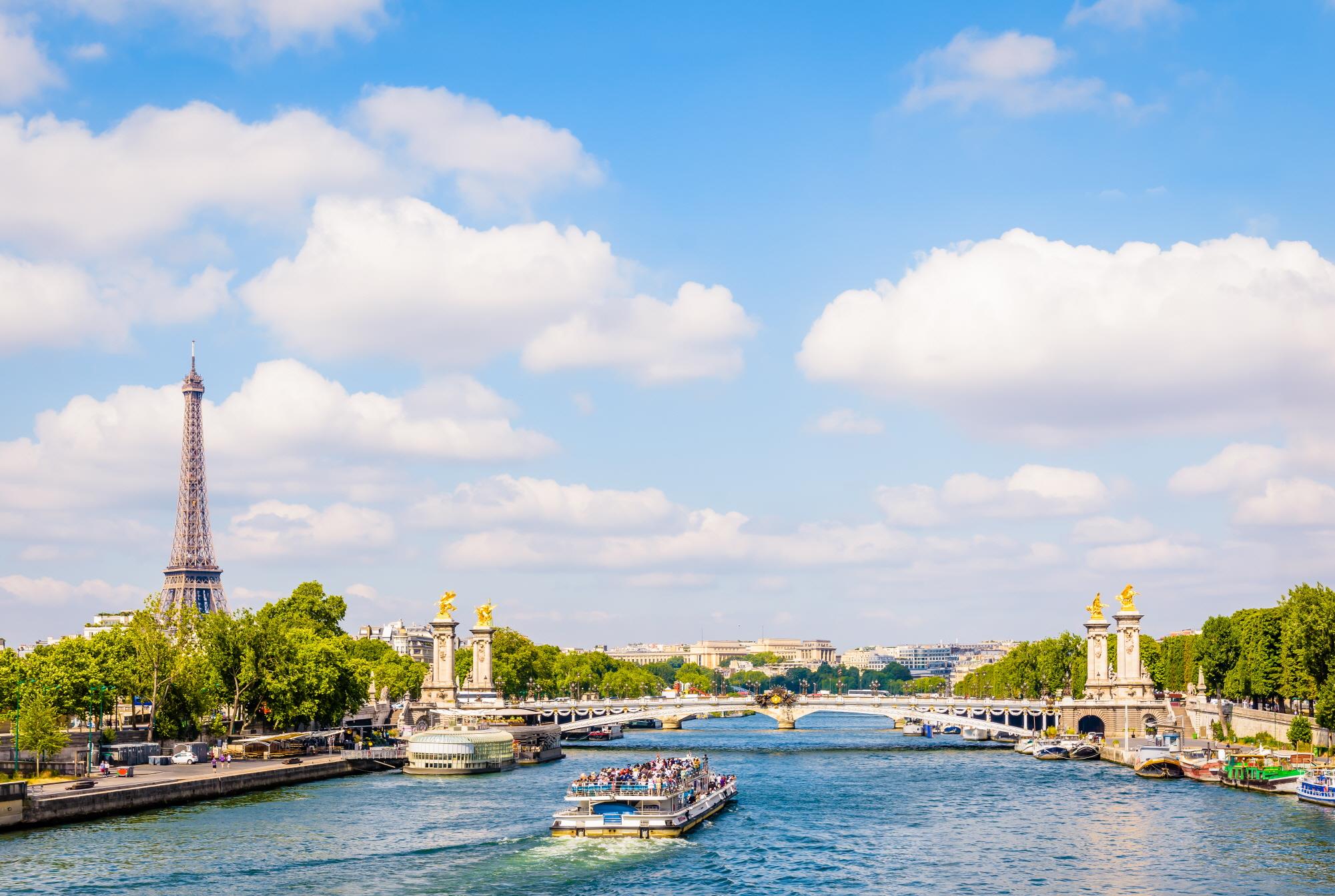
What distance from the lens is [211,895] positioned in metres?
42.9

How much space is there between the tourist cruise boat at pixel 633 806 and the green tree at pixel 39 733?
22464mm

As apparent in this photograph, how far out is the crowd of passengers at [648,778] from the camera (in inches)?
2330

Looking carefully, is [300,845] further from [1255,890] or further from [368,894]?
[1255,890]

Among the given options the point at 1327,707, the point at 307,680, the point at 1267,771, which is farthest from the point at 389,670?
the point at 1327,707

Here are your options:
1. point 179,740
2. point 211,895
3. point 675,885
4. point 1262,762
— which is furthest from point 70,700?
point 1262,762

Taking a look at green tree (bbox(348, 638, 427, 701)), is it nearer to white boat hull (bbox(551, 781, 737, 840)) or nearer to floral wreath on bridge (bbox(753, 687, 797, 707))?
floral wreath on bridge (bbox(753, 687, 797, 707))

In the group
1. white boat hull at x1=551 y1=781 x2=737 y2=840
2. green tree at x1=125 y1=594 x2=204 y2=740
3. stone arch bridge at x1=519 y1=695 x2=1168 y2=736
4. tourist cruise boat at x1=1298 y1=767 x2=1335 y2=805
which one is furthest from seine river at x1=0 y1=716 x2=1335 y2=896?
stone arch bridge at x1=519 y1=695 x2=1168 y2=736

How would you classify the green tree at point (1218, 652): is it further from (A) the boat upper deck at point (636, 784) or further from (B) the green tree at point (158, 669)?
(B) the green tree at point (158, 669)

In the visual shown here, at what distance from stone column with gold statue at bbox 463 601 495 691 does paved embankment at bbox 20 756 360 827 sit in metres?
46.4

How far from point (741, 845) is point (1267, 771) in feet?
100

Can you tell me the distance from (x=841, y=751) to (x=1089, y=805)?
45423 millimetres

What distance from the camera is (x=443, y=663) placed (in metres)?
128

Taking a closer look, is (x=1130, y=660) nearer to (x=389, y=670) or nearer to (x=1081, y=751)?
(x=1081, y=751)

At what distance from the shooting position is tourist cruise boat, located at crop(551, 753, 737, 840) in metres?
55.2
